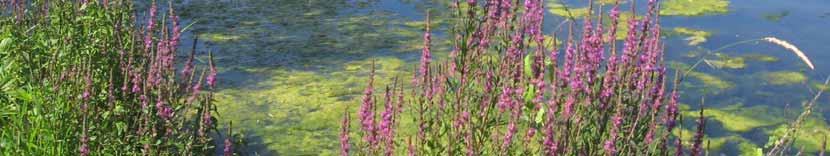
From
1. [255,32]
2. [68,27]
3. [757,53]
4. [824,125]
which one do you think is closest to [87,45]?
[68,27]

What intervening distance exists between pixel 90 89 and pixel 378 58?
366 cm

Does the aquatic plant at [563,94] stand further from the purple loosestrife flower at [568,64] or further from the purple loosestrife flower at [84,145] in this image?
the purple loosestrife flower at [84,145]

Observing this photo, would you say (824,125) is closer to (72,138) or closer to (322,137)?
(322,137)

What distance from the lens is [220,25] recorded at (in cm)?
755

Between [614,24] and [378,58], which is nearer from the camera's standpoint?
[614,24]

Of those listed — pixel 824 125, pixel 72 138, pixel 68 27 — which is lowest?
pixel 824 125

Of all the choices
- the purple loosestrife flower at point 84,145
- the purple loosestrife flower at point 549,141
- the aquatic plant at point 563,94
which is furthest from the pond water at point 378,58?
the purple loosestrife flower at point 84,145

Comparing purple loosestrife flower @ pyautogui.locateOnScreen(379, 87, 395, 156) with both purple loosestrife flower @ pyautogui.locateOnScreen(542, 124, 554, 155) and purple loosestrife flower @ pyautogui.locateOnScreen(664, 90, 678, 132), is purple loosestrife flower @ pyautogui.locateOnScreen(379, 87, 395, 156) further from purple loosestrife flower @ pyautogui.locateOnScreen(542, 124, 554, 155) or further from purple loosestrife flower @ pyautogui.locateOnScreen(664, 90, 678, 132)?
purple loosestrife flower @ pyautogui.locateOnScreen(664, 90, 678, 132)

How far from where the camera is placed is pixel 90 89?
3.14 meters

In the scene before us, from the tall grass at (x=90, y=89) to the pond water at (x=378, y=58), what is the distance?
1010 mm

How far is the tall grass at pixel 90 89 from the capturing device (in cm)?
325

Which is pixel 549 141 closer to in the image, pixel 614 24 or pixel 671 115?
pixel 671 115

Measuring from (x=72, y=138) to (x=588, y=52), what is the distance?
5.75ft

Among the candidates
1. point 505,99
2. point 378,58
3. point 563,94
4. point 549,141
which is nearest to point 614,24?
point 563,94
